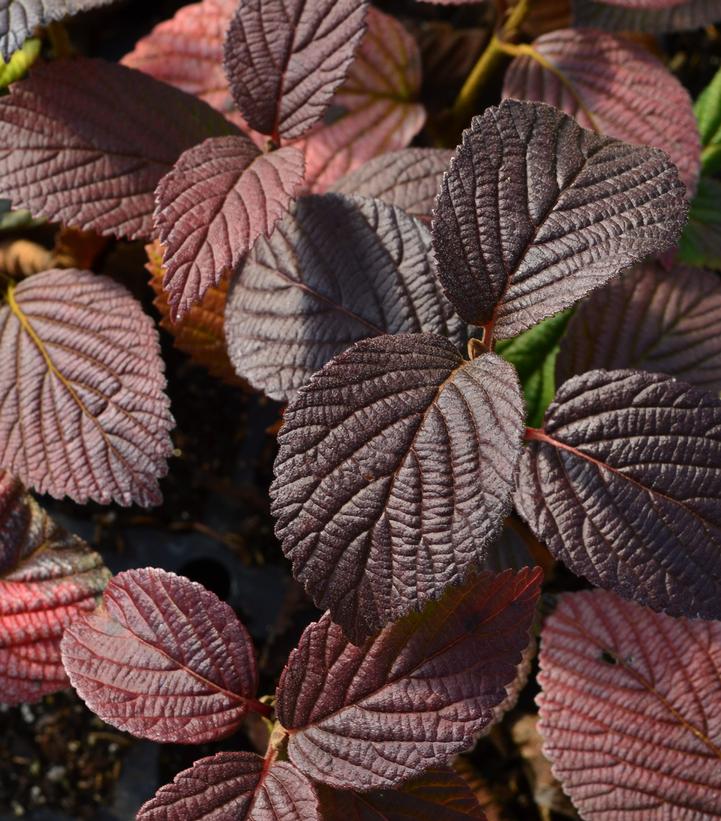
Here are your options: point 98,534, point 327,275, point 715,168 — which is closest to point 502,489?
point 327,275

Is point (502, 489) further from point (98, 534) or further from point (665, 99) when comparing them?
point (98, 534)

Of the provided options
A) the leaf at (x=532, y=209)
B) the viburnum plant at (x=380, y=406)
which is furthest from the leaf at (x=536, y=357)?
the leaf at (x=532, y=209)

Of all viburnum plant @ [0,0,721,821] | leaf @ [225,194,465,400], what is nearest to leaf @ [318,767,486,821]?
viburnum plant @ [0,0,721,821]

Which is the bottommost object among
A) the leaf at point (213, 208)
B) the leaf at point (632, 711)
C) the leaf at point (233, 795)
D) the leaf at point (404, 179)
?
the leaf at point (632, 711)

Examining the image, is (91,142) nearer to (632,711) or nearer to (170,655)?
(170,655)

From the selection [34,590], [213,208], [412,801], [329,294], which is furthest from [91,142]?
[412,801]

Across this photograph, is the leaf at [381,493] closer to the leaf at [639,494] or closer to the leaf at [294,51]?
the leaf at [639,494]

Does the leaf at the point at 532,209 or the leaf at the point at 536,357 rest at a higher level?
the leaf at the point at 532,209
